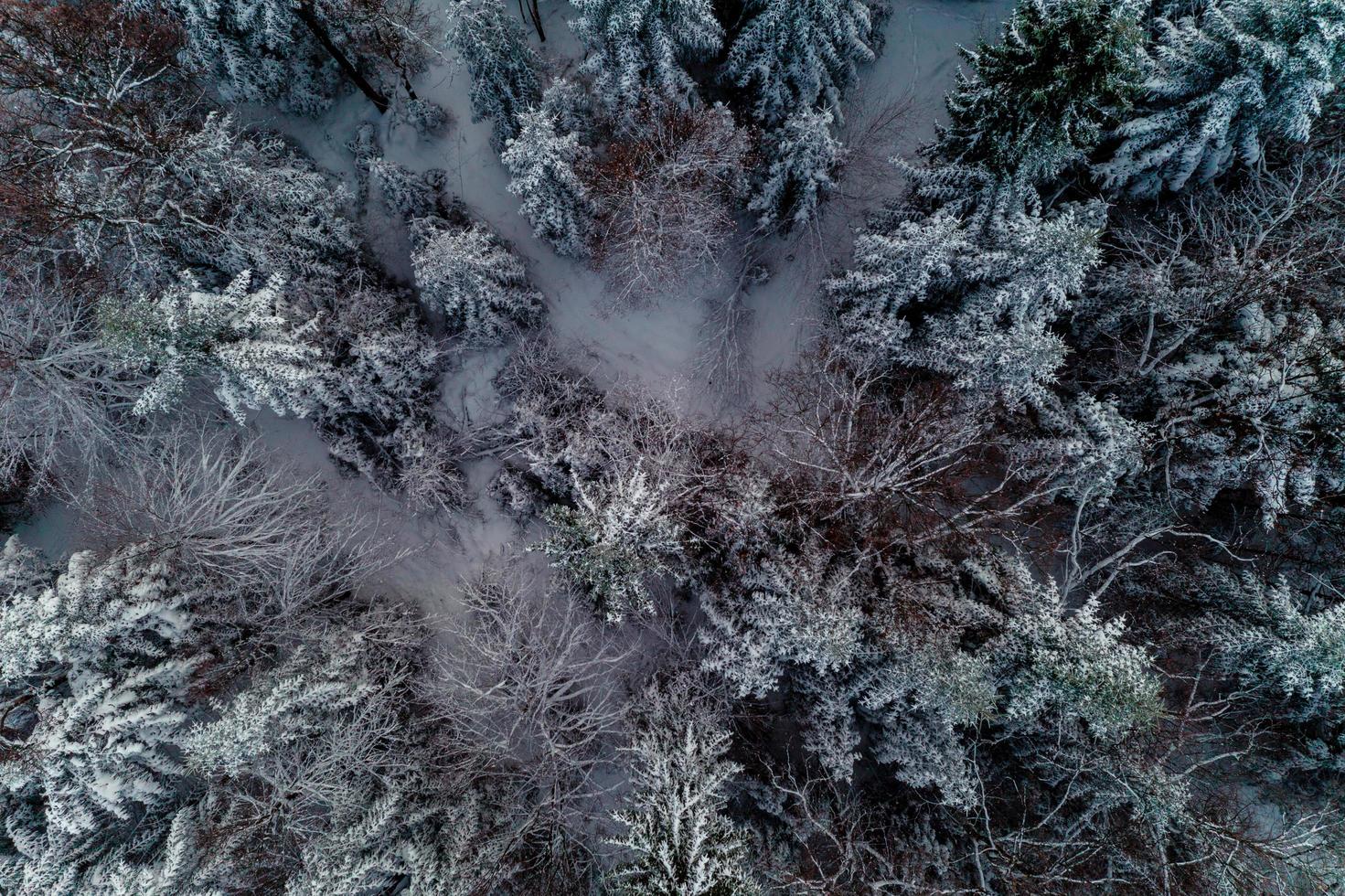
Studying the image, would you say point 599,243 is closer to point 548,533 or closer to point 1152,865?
point 548,533

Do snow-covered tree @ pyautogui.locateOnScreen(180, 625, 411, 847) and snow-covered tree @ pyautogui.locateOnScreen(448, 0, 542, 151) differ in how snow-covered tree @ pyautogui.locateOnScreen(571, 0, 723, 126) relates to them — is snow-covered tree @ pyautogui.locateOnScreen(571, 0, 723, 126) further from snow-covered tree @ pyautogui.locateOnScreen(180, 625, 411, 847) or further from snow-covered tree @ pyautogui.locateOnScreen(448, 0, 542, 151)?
snow-covered tree @ pyautogui.locateOnScreen(180, 625, 411, 847)

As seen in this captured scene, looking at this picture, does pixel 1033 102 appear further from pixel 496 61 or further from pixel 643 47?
pixel 496 61

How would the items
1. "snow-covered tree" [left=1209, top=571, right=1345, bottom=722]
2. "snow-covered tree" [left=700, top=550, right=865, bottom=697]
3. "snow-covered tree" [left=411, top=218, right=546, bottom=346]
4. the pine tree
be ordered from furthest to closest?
1. "snow-covered tree" [left=411, top=218, right=546, bottom=346]
2. "snow-covered tree" [left=1209, top=571, right=1345, bottom=722]
3. "snow-covered tree" [left=700, top=550, right=865, bottom=697]
4. the pine tree

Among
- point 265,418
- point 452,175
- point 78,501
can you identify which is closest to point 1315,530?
point 452,175

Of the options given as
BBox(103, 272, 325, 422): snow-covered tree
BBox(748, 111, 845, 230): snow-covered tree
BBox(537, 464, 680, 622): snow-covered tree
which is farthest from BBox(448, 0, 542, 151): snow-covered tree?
BBox(537, 464, 680, 622): snow-covered tree

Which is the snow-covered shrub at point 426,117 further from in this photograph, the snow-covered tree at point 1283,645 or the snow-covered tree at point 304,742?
the snow-covered tree at point 1283,645

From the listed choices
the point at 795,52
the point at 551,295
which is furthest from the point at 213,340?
the point at 795,52
